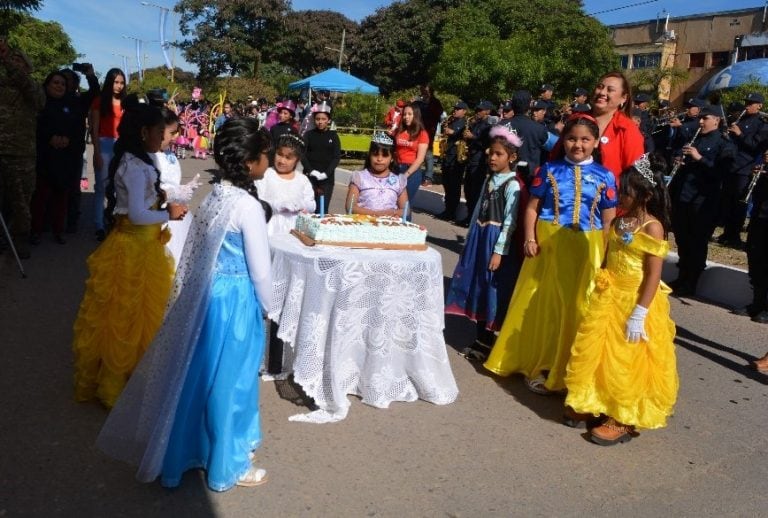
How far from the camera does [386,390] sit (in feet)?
14.1

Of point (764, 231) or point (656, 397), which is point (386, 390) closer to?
point (656, 397)

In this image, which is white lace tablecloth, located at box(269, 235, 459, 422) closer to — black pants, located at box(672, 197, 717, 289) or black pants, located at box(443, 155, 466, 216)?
black pants, located at box(672, 197, 717, 289)

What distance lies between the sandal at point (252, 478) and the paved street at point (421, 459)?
0.04 metres

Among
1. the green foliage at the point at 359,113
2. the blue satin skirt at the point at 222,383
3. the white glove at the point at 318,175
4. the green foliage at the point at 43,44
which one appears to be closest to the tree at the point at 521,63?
the green foliage at the point at 359,113

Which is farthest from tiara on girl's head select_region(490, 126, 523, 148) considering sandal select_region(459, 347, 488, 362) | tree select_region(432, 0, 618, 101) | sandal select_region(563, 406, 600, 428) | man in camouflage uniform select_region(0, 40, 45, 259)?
tree select_region(432, 0, 618, 101)

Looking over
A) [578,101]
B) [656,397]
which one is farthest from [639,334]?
[578,101]

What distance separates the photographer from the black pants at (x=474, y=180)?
437 inches

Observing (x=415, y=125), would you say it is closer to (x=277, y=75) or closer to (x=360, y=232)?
(x=360, y=232)

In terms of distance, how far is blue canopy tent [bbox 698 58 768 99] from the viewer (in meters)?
20.5

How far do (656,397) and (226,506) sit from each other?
2.54m

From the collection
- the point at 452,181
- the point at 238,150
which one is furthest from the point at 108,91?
the point at 452,181

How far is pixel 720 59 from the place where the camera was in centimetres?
4238

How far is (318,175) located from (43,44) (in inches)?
1500

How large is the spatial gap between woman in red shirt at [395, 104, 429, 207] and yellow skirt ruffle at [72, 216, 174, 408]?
4.69m
